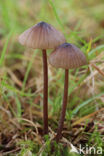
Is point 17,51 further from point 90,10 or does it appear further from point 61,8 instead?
point 90,10

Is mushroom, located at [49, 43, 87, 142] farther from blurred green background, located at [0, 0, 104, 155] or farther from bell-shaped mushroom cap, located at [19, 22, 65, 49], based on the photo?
blurred green background, located at [0, 0, 104, 155]

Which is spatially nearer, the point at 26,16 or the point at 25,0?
the point at 26,16

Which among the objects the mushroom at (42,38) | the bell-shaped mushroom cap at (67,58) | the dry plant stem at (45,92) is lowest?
the dry plant stem at (45,92)

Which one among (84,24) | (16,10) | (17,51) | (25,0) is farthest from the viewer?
(25,0)

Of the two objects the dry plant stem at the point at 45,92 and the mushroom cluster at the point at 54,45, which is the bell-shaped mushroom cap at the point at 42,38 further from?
the dry plant stem at the point at 45,92

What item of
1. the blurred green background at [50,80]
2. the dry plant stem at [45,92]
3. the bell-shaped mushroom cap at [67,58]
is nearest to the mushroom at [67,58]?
the bell-shaped mushroom cap at [67,58]

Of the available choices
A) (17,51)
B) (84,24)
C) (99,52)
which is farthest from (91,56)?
(84,24)
